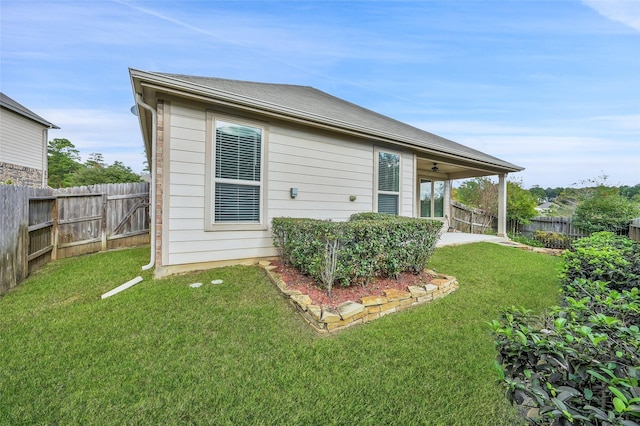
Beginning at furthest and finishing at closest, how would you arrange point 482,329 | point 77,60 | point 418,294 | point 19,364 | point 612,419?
point 77,60
point 418,294
point 482,329
point 19,364
point 612,419

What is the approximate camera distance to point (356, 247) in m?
3.76

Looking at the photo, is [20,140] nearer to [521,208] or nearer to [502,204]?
[502,204]

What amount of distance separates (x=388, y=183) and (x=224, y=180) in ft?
14.0

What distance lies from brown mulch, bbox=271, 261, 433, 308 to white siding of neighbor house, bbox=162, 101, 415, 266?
1.21 meters

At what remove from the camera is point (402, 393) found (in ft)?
6.88

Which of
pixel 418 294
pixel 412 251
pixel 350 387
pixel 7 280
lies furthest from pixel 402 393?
pixel 7 280

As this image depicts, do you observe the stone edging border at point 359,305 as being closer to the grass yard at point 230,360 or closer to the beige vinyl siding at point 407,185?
the grass yard at point 230,360

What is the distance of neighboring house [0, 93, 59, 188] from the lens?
12.3 meters

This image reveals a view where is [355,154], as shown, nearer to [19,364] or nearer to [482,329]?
[482,329]

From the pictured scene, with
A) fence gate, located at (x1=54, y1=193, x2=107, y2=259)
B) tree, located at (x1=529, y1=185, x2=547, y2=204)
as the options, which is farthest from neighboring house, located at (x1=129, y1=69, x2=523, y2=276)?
tree, located at (x1=529, y1=185, x2=547, y2=204)

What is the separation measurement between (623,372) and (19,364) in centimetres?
402

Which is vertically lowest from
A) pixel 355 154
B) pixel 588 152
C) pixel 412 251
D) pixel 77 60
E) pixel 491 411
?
pixel 491 411

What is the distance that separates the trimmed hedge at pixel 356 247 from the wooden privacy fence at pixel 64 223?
421 cm

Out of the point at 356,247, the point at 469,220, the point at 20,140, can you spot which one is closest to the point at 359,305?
the point at 356,247
